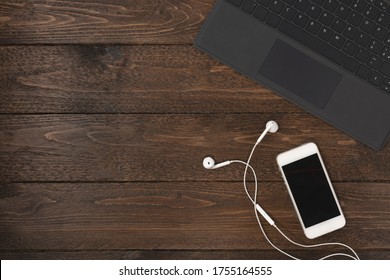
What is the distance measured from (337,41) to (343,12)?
0.18ft

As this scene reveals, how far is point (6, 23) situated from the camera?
0.97 metres

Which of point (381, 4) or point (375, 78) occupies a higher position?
point (381, 4)

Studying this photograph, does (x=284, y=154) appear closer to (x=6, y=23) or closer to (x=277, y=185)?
(x=277, y=185)

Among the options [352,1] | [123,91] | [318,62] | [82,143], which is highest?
[352,1]

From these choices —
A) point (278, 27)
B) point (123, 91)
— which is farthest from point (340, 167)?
point (123, 91)

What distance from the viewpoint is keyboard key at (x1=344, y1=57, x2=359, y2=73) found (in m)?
0.92

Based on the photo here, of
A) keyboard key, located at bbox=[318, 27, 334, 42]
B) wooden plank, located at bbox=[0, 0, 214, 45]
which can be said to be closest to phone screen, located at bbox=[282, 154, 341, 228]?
keyboard key, located at bbox=[318, 27, 334, 42]

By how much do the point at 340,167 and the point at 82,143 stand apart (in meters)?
0.50

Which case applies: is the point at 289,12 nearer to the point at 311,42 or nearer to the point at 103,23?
the point at 311,42

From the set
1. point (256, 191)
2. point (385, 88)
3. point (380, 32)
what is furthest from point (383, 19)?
point (256, 191)

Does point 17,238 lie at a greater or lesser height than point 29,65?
lesser

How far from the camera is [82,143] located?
0.97 meters

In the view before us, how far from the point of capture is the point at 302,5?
0.93 m

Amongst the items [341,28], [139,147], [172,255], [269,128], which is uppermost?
[341,28]
